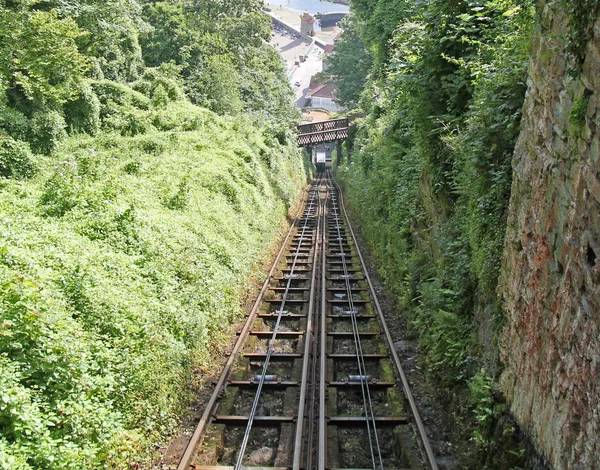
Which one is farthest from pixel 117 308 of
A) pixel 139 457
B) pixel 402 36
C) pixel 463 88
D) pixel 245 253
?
pixel 402 36

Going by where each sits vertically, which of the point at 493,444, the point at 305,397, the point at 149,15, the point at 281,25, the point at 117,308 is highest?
the point at 281,25

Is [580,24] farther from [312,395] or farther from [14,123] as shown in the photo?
[14,123]

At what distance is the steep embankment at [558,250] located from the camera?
4359mm

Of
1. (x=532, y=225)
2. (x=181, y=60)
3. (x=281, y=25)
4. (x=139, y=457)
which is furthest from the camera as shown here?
(x=281, y=25)

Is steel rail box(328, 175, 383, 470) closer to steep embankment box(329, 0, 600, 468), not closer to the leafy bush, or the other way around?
steep embankment box(329, 0, 600, 468)

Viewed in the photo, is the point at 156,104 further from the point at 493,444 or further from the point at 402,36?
the point at 493,444

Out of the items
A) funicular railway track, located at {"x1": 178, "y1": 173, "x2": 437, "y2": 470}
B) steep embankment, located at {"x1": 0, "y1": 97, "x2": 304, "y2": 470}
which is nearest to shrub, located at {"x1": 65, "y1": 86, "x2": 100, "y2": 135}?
steep embankment, located at {"x1": 0, "y1": 97, "x2": 304, "y2": 470}

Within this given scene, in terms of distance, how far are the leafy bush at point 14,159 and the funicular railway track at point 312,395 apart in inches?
321

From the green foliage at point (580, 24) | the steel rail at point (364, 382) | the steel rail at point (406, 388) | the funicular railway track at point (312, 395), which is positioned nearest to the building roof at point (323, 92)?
the steel rail at point (364, 382)

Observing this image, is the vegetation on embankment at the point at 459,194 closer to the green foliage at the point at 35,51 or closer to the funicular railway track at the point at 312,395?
the funicular railway track at the point at 312,395

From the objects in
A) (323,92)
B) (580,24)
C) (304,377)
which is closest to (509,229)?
(580,24)

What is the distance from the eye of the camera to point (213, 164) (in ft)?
63.1

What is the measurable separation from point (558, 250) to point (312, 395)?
17.5 ft

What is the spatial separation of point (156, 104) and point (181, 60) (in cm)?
752
